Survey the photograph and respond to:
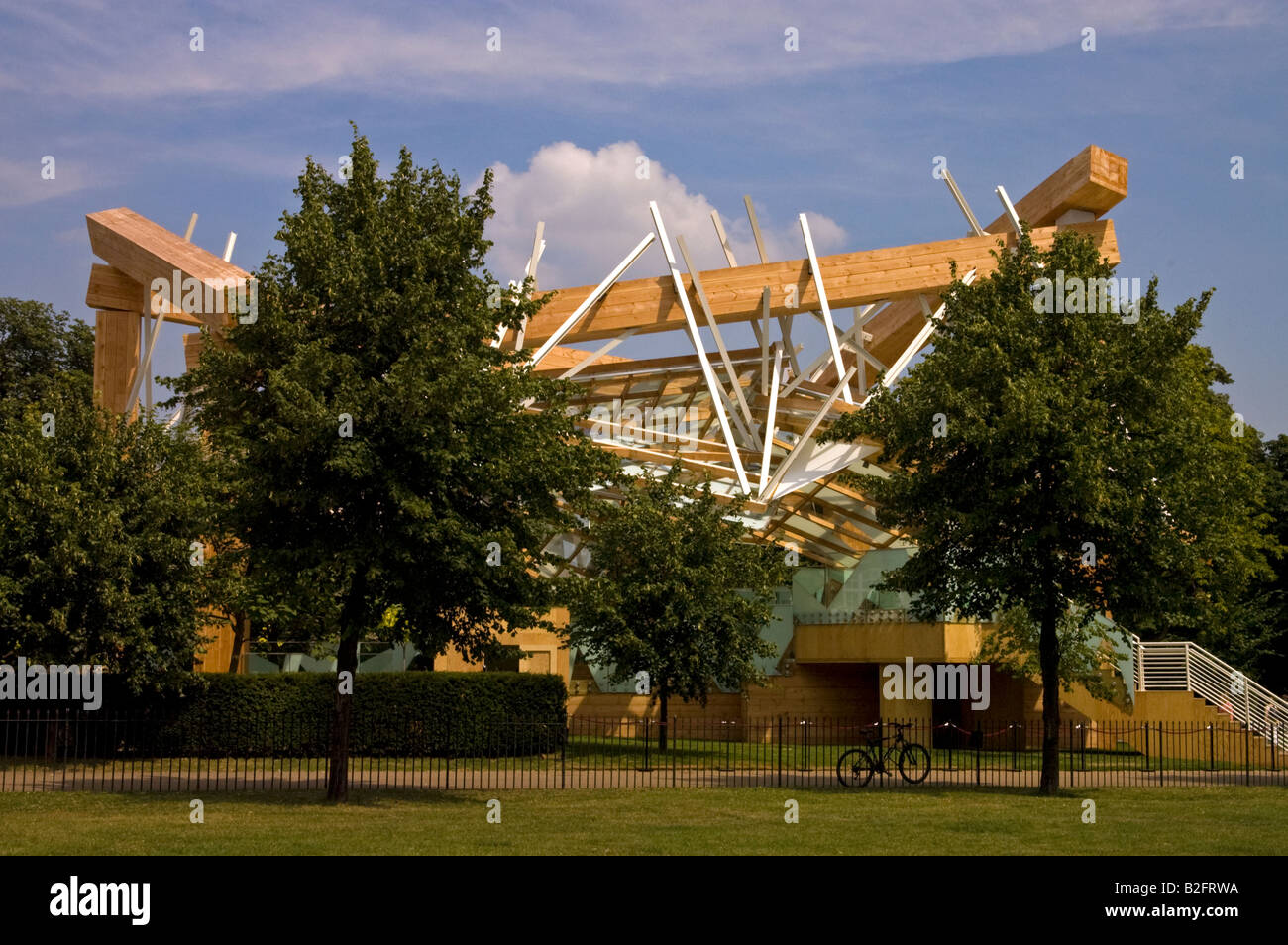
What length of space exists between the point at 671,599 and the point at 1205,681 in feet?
45.8

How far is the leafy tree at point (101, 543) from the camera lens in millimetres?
24781

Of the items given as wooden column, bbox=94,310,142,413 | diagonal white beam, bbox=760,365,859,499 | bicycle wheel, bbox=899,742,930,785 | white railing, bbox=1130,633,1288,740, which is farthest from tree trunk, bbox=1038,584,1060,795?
wooden column, bbox=94,310,142,413

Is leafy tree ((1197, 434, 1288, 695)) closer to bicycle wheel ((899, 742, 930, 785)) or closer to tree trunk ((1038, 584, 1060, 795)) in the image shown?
bicycle wheel ((899, 742, 930, 785))

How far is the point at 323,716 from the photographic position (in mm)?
27594

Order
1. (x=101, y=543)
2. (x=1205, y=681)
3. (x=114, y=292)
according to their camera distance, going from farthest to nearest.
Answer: (x=114, y=292) → (x=1205, y=681) → (x=101, y=543)

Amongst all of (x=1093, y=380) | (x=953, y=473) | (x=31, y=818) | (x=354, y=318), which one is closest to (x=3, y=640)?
(x=31, y=818)

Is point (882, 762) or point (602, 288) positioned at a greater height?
point (602, 288)

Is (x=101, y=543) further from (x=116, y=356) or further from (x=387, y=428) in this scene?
(x=116, y=356)

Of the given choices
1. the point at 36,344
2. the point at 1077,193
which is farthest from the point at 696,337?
the point at 36,344

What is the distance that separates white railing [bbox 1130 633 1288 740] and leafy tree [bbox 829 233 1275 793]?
419 inches

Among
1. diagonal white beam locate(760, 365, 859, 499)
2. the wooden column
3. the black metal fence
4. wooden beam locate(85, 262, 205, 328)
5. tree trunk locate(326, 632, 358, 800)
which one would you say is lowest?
the black metal fence

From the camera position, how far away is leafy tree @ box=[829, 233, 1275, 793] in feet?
67.2

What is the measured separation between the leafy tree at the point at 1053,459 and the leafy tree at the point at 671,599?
791cm

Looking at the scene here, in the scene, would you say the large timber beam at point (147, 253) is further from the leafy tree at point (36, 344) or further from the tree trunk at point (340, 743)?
the leafy tree at point (36, 344)
